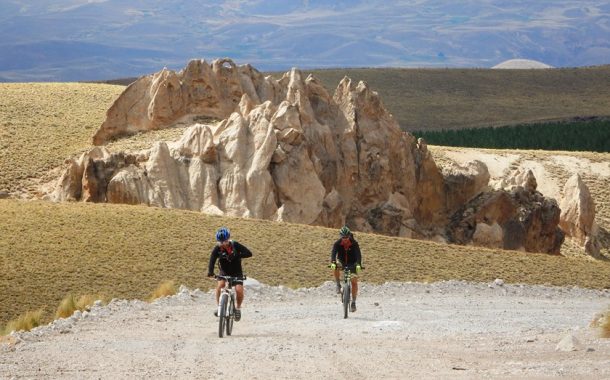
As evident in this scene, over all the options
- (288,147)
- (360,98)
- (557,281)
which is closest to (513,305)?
(557,281)

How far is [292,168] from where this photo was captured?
157 ft

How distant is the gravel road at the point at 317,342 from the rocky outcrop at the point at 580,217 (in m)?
32.2

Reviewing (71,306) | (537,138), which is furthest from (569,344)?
(537,138)

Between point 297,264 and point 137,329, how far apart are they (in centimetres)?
1310

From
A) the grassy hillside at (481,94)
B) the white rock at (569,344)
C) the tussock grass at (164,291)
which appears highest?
the white rock at (569,344)

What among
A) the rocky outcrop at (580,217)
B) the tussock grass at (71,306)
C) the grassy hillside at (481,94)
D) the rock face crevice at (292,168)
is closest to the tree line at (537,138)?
the grassy hillside at (481,94)

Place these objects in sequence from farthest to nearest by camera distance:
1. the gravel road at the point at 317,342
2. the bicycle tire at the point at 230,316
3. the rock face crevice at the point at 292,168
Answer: the rock face crevice at the point at 292,168 < the bicycle tire at the point at 230,316 < the gravel road at the point at 317,342

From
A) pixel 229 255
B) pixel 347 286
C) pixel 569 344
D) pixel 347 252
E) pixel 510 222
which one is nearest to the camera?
pixel 569 344

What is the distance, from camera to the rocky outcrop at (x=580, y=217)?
2424 inches

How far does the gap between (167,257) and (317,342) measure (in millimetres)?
15744

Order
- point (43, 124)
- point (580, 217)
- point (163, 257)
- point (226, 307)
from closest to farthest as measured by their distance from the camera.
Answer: point (226, 307) → point (163, 257) → point (580, 217) → point (43, 124)

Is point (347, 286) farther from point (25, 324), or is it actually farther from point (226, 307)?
point (25, 324)

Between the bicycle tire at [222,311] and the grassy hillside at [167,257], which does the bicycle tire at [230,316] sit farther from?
the grassy hillside at [167,257]

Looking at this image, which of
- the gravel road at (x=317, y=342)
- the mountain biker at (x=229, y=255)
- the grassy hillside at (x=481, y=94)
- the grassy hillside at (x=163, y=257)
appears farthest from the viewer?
the grassy hillside at (x=481, y=94)
